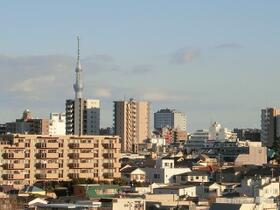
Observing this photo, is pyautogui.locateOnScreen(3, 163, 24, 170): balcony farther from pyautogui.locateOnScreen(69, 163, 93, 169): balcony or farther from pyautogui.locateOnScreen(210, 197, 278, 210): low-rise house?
pyautogui.locateOnScreen(210, 197, 278, 210): low-rise house

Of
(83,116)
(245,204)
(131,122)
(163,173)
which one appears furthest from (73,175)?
(131,122)

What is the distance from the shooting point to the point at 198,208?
5419 cm

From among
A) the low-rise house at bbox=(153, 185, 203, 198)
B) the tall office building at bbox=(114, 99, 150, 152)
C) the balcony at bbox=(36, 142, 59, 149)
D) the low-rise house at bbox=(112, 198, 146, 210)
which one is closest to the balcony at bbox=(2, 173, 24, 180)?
the balcony at bbox=(36, 142, 59, 149)

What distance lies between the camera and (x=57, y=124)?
141375mm

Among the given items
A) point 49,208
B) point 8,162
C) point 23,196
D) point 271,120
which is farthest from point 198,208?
point 271,120

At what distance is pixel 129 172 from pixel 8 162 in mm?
13839

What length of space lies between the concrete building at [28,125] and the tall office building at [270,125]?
34.5m

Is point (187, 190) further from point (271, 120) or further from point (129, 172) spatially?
point (271, 120)

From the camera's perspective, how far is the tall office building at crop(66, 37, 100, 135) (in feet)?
450

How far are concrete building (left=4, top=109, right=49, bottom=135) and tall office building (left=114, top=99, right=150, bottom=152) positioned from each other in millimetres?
9075

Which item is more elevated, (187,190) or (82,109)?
(82,109)

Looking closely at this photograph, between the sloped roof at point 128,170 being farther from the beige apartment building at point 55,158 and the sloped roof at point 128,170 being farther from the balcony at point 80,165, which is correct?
the balcony at point 80,165

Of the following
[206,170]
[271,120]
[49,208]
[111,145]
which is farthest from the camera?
[271,120]

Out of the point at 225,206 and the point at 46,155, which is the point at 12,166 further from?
the point at 225,206
